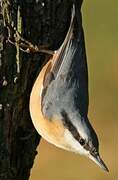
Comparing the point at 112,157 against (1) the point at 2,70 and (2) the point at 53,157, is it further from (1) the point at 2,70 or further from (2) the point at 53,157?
(1) the point at 2,70

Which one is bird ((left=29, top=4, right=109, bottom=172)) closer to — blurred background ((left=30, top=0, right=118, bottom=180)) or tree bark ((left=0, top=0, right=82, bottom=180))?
tree bark ((left=0, top=0, right=82, bottom=180))

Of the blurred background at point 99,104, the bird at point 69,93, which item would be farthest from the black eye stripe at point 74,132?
the blurred background at point 99,104

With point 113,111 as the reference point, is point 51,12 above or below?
above

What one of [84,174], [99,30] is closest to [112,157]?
[84,174]

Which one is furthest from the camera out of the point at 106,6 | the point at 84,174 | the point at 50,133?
the point at 106,6

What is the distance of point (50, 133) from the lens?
6098mm

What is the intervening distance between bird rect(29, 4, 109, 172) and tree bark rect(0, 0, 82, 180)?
8cm

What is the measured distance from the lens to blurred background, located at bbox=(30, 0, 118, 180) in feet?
34.2

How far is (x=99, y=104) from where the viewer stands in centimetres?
1124

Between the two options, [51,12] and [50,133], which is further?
[50,133]

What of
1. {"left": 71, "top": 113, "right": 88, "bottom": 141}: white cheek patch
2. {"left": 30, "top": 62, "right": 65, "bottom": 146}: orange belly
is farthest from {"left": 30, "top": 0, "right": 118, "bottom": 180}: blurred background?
{"left": 71, "top": 113, "right": 88, "bottom": 141}: white cheek patch

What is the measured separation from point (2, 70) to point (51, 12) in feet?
1.73

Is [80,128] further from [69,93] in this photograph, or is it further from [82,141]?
[69,93]

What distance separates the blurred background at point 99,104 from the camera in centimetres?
1043
